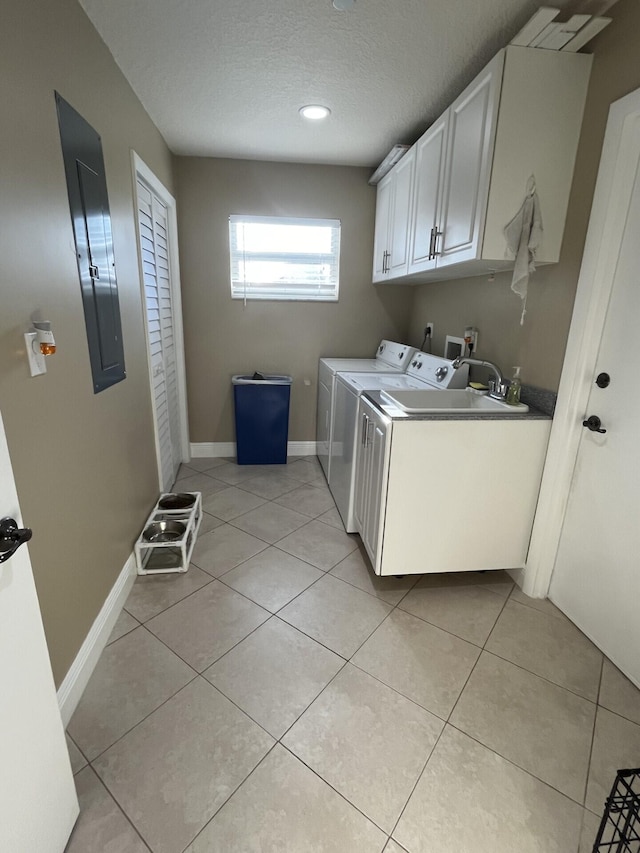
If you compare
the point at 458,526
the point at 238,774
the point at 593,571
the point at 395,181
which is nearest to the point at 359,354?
the point at 395,181

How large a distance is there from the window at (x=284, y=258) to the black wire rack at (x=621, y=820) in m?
3.25

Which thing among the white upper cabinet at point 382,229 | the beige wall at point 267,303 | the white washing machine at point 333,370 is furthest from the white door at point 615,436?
the beige wall at point 267,303

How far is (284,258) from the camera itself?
3410 mm

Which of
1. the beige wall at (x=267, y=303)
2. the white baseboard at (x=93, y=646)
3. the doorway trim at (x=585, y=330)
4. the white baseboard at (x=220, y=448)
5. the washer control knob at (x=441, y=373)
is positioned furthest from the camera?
the white baseboard at (x=220, y=448)

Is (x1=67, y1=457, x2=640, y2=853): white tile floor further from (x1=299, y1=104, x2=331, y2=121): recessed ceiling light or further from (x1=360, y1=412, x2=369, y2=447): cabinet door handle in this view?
(x1=299, y1=104, x2=331, y2=121): recessed ceiling light

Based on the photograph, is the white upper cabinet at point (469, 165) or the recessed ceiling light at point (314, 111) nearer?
the white upper cabinet at point (469, 165)

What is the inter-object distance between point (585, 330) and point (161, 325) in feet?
7.96

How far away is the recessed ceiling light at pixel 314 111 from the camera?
227 cm

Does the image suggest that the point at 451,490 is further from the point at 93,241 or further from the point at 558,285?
the point at 93,241

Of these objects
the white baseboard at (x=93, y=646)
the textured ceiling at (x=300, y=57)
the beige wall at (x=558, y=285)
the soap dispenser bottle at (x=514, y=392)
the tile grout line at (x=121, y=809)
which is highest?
the textured ceiling at (x=300, y=57)

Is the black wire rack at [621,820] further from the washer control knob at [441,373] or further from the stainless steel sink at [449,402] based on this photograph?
the washer control knob at [441,373]

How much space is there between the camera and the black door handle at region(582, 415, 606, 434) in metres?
1.67

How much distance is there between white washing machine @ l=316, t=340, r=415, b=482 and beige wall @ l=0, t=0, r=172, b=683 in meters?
1.49

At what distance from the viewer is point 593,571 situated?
174 cm
